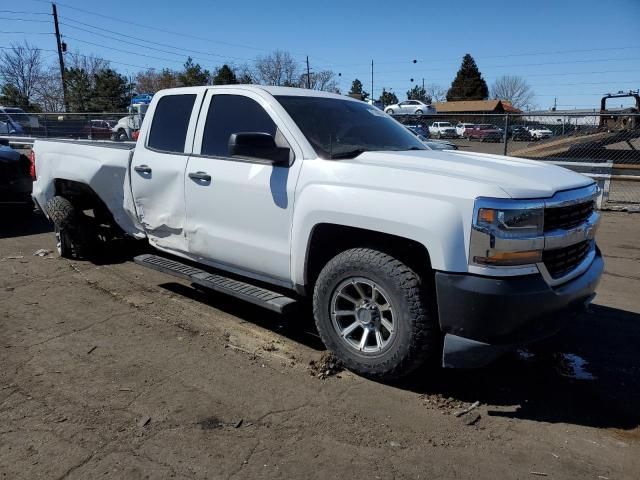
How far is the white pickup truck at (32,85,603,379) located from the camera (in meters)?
3.04

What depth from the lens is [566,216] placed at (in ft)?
10.9

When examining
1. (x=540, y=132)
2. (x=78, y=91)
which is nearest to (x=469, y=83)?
(x=78, y=91)

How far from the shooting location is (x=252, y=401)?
342 centimetres

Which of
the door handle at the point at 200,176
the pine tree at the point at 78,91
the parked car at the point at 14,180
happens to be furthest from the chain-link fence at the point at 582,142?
the pine tree at the point at 78,91

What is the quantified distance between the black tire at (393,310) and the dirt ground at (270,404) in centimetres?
21

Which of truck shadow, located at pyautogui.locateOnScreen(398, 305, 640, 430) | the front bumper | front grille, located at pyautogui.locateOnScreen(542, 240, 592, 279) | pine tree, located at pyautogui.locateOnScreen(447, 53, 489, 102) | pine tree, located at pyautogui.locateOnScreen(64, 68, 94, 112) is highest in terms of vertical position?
pine tree, located at pyautogui.locateOnScreen(447, 53, 489, 102)

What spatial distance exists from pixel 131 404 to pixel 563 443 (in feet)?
8.50

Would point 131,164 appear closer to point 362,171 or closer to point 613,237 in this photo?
point 362,171

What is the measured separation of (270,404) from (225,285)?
4.23ft

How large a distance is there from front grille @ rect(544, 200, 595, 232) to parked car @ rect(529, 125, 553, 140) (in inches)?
460

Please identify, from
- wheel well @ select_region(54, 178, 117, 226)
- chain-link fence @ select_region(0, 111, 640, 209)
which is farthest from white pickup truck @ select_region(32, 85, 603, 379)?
chain-link fence @ select_region(0, 111, 640, 209)

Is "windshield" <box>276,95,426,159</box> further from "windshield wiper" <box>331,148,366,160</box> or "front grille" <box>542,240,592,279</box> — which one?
"front grille" <box>542,240,592,279</box>

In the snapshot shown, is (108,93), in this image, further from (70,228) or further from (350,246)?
(350,246)

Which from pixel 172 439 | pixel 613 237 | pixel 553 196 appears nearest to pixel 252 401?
pixel 172 439
